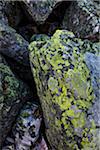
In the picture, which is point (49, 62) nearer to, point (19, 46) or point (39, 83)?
point (39, 83)

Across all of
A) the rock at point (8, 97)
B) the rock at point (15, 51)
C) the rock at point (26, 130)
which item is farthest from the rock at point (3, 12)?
the rock at point (26, 130)

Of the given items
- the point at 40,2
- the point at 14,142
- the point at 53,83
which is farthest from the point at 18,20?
the point at 14,142

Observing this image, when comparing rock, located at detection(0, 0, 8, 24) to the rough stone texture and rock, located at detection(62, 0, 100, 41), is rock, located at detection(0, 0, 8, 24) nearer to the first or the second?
the rough stone texture

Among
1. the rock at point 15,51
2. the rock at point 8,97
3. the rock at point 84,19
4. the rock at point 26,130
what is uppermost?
the rock at point 84,19

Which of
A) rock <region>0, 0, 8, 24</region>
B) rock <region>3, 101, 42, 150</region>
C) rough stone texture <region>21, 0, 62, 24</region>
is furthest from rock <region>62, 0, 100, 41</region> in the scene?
rock <region>3, 101, 42, 150</region>

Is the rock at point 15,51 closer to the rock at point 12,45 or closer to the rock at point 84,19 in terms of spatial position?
the rock at point 12,45

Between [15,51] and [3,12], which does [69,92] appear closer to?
[15,51]
